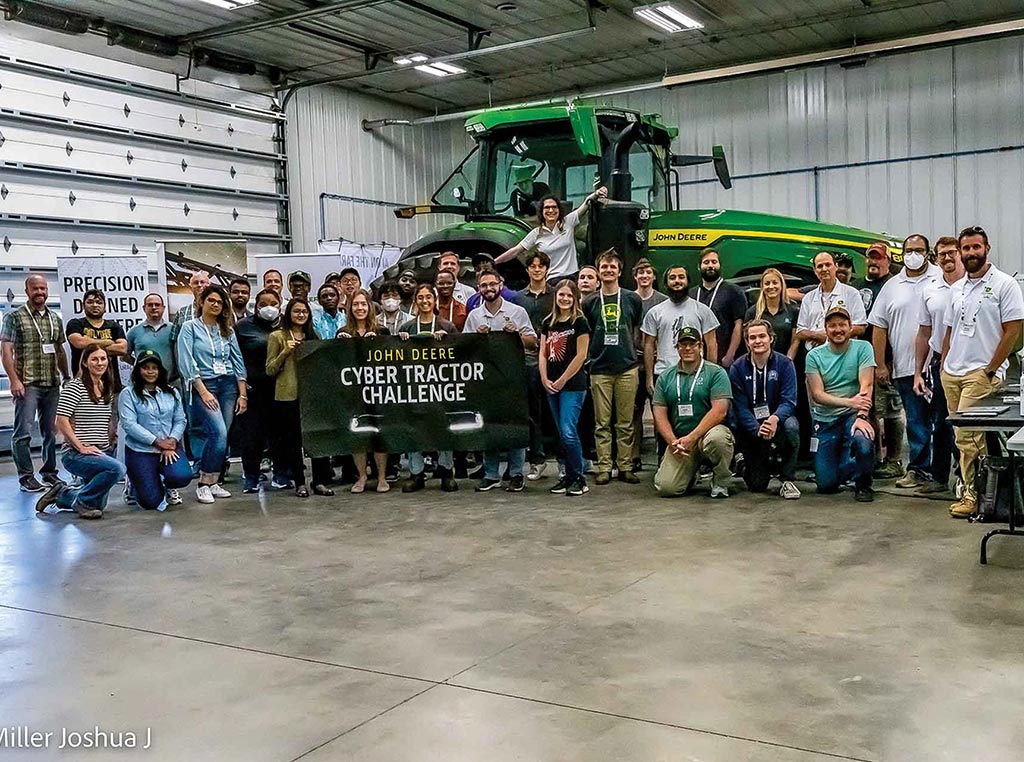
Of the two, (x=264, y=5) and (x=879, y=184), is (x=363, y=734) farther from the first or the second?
(x=879, y=184)

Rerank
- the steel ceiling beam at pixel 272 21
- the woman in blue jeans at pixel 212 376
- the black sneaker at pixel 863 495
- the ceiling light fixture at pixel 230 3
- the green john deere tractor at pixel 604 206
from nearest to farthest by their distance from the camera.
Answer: the black sneaker at pixel 863 495 < the woman in blue jeans at pixel 212 376 < the green john deere tractor at pixel 604 206 < the ceiling light fixture at pixel 230 3 < the steel ceiling beam at pixel 272 21

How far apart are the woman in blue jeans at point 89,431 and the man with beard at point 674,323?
4.13m

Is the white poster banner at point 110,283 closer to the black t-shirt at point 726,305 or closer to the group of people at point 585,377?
the group of people at point 585,377

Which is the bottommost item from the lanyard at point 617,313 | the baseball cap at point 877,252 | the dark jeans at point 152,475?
the dark jeans at point 152,475

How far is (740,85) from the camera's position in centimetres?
1608

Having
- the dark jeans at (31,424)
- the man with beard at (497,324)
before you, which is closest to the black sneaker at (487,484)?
the man with beard at (497,324)

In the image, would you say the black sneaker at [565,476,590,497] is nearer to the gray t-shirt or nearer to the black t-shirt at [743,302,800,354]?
the gray t-shirt

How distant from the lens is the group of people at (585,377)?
700cm

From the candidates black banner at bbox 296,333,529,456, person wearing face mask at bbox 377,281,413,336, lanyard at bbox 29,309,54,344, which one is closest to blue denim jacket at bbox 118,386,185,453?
black banner at bbox 296,333,529,456

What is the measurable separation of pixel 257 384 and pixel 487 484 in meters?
2.01

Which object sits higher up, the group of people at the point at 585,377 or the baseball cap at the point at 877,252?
the baseball cap at the point at 877,252

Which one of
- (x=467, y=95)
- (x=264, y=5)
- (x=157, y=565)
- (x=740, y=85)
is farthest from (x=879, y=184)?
(x=157, y=565)

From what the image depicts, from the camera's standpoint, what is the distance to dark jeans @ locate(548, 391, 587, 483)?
7.38m

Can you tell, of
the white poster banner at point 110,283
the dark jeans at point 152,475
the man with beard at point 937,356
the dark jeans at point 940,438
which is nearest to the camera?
the man with beard at point 937,356
